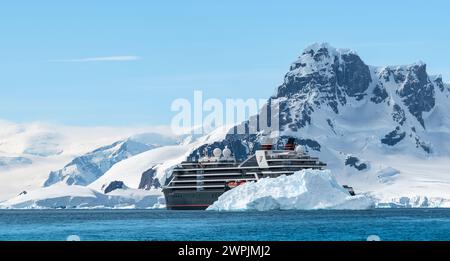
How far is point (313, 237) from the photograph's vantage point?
88.2 metres

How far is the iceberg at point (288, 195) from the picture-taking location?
559ft

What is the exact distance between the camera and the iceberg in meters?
170

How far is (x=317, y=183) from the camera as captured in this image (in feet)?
575

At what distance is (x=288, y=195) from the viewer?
174 m
